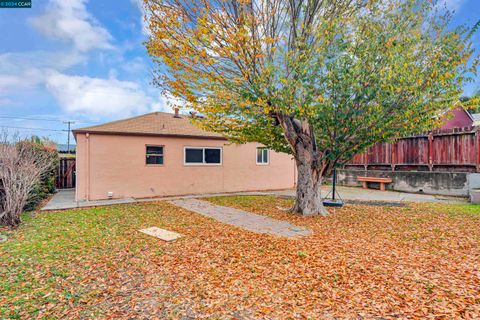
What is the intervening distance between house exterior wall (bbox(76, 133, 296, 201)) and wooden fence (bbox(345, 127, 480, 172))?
5902mm

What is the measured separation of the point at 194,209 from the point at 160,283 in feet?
17.0

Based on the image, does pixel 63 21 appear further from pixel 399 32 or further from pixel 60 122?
pixel 60 122

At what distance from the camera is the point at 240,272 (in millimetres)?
3758

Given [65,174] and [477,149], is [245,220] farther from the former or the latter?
[65,174]

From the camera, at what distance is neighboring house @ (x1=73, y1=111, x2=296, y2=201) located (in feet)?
33.5

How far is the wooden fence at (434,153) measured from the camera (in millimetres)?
10469

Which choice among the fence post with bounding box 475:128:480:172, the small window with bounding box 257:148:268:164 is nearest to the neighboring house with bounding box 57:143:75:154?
the small window with bounding box 257:148:268:164

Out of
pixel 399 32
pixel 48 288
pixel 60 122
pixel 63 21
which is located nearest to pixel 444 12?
pixel 399 32

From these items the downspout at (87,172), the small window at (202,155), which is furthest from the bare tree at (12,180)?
the small window at (202,155)

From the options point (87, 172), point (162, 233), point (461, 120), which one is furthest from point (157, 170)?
point (461, 120)

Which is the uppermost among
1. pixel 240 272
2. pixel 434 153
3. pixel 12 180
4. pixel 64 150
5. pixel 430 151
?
pixel 64 150

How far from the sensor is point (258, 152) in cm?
1420

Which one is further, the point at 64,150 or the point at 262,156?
the point at 64,150

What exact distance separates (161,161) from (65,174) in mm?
6791
